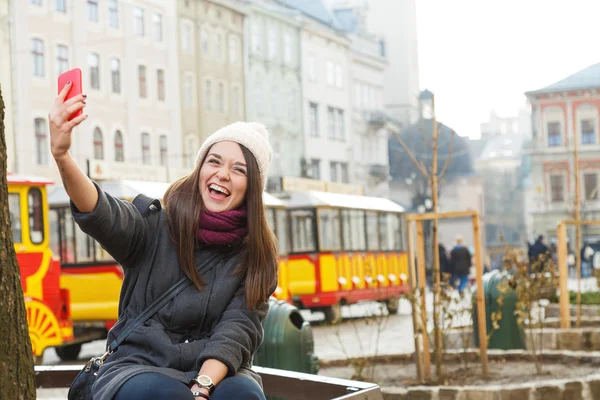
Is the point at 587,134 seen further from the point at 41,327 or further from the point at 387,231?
the point at 41,327

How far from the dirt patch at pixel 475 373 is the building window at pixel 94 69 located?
1194 inches

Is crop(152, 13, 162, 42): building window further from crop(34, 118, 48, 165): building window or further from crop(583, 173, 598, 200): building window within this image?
crop(583, 173, 598, 200): building window

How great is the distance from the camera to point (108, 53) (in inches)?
1619

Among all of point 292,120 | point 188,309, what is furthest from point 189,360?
point 292,120

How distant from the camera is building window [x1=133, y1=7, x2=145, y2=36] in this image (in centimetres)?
4359

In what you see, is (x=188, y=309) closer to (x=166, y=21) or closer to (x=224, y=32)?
(x=166, y=21)

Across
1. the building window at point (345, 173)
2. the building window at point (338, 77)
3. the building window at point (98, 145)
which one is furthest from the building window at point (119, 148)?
the building window at point (345, 173)

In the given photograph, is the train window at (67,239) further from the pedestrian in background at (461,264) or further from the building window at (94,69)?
the building window at (94,69)

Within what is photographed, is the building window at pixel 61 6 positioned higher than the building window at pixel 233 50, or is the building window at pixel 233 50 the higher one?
the building window at pixel 233 50

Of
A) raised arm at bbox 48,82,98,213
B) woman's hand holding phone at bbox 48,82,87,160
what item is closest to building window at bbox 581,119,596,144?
raised arm at bbox 48,82,98,213

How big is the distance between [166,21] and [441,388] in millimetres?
39288

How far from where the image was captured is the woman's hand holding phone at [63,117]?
3467mm

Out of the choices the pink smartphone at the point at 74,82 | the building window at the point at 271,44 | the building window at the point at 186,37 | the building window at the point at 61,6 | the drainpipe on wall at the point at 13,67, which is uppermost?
the building window at the point at 271,44

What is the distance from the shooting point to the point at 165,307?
3828 millimetres
